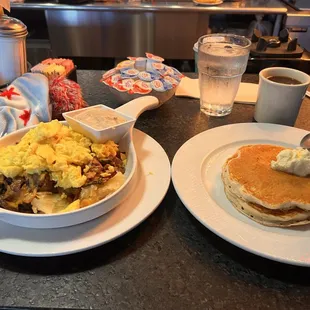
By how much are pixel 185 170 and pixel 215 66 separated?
40 centimetres

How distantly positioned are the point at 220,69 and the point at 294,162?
43 cm

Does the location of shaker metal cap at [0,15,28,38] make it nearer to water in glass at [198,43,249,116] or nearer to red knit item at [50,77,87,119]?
red knit item at [50,77,87,119]

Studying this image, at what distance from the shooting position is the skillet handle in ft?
2.75

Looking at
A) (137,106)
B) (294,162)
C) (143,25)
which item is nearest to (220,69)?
(137,106)

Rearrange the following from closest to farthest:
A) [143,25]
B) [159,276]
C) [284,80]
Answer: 1. [159,276]
2. [284,80]
3. [143,25]

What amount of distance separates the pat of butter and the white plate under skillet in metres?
0.11

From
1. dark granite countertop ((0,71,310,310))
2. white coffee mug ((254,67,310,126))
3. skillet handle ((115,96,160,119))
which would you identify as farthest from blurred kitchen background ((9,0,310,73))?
dark granite countertop ((0,71,310,310))

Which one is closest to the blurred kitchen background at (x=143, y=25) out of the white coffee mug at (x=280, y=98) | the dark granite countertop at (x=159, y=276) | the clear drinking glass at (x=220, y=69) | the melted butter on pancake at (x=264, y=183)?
the clear drinking glass at (x=220, y=69)

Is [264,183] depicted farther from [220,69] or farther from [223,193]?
[220,69]

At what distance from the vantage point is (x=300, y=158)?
2.15ft

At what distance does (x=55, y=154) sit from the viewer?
2.10 ft

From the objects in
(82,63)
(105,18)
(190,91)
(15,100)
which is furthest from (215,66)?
(82,63)

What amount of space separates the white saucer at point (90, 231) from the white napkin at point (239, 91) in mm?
509

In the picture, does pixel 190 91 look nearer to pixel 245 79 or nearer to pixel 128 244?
pixel 245 79
